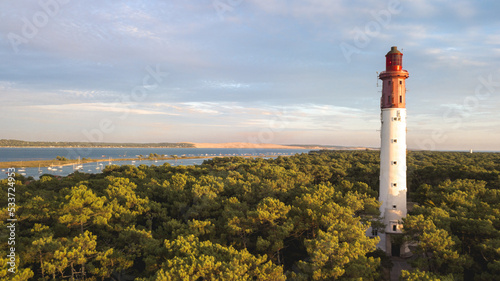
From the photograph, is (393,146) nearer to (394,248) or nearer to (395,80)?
(395,80)

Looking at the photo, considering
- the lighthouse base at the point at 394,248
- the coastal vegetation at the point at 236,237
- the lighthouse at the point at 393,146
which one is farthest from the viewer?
the lighthouse base at the point at 394,248

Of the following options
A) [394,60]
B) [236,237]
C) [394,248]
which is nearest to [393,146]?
[394,60]

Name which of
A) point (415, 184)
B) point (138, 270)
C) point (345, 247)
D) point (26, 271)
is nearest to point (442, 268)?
point (345, 247)

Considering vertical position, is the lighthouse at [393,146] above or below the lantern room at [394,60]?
below

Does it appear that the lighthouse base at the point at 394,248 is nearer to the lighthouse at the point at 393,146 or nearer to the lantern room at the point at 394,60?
the lighthouse at the point at 393,146

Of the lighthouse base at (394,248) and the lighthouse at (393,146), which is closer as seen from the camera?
the lighthouse at (393,146)

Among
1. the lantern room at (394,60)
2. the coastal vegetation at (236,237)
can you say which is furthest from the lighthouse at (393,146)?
the coastal vegetation at (236,237)

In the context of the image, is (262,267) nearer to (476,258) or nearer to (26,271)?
(26,271)

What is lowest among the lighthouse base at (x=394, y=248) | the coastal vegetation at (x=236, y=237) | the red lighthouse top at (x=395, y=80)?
the lighthouse base at (x=394, y=248)
